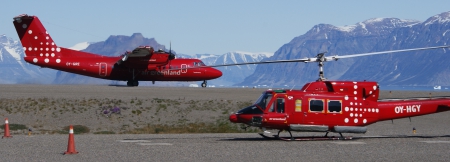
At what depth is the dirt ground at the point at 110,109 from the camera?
43.2 meters

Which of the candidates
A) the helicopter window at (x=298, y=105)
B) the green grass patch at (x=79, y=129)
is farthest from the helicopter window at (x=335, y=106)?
the green grass patch at (x=79, y=129)

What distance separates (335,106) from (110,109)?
23043 millimetres

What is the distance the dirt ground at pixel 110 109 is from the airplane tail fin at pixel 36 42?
952 centimetres

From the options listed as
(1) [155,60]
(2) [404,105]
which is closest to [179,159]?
(2) [404,105]

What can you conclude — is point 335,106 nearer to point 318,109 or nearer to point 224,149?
point 318,109

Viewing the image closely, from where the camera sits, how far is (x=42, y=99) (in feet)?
158

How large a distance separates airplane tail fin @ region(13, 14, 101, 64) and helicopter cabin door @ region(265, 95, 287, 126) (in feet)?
132

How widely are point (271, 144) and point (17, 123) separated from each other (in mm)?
21666

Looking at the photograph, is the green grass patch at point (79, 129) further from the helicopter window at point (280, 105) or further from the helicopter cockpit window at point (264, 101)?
the helicopter window at point (280, 105)

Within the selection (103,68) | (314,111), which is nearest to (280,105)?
(314,111)

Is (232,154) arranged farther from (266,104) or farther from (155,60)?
(155,60)

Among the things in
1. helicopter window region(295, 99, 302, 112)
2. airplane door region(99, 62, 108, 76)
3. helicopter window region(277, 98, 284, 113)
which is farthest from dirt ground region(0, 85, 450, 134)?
helicopter window region(295, 99, 302, 112)

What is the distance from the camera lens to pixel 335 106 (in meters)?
25.7

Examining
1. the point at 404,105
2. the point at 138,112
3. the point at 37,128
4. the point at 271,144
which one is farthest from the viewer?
the point at 138,112
